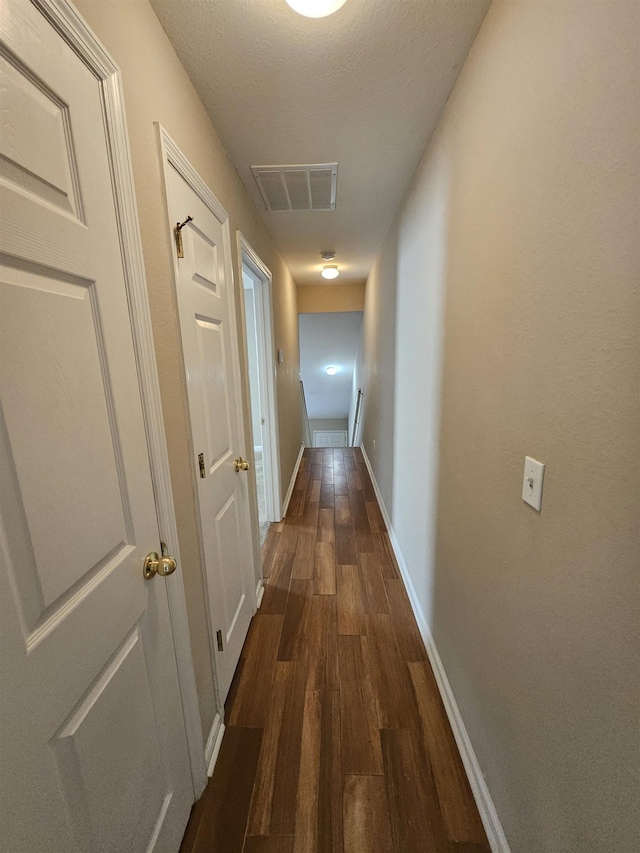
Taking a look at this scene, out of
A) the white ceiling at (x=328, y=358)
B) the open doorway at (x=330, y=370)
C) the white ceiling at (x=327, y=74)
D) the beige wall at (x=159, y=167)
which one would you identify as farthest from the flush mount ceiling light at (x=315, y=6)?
the white ceiling at (x=328, y=358)

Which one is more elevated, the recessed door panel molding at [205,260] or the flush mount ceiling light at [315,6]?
the flush mount ceiling light at [315,6]

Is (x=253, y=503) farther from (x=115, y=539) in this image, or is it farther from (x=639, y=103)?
(x=639, y=103)

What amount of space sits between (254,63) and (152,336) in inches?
41.4

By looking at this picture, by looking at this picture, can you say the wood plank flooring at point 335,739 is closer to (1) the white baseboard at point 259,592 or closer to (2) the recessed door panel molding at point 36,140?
(1) the white baseboard at point 259,592

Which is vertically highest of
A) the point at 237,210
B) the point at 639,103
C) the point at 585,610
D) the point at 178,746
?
the point at 237,210

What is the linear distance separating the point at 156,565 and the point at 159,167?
1.10m

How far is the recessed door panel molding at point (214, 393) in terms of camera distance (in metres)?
1.08

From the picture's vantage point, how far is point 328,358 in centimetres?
725

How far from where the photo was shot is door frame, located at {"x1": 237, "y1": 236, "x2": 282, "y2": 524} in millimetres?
2523

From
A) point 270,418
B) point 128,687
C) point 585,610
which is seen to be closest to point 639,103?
point 585,610

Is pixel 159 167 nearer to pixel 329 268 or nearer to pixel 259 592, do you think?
pixel 259 592

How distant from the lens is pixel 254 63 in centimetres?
111

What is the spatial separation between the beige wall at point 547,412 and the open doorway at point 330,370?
432 centimetres

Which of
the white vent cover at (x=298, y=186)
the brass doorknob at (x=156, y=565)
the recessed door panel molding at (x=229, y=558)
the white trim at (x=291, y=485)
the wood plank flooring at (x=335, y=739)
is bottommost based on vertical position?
the wood plank flooring at (x=335, y=739)
